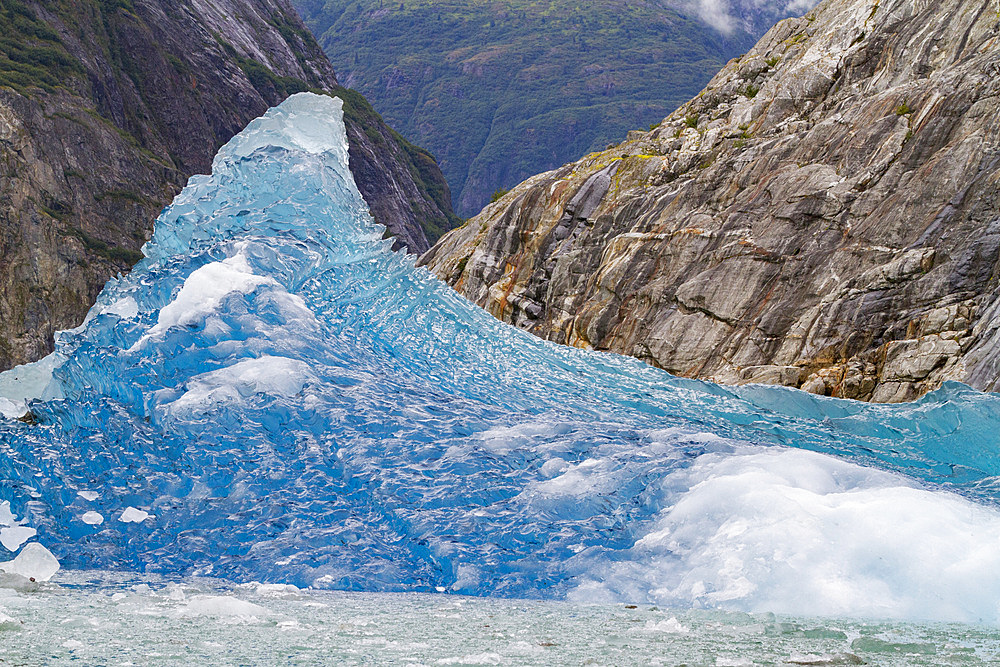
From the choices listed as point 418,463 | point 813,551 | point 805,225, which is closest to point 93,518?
point 418,463

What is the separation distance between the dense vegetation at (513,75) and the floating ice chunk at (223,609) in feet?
529

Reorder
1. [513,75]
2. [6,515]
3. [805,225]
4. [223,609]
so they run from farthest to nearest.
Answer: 1. [513,75]
2. [805,225]
3. [6,515]
4. [223,609]

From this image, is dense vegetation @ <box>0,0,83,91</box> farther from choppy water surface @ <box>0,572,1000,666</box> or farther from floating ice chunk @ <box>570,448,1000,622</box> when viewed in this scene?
floating ice chunk @ <box>570,448,1000,622</box>

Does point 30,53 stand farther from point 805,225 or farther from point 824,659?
point 824,659

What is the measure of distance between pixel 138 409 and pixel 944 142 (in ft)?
53.1

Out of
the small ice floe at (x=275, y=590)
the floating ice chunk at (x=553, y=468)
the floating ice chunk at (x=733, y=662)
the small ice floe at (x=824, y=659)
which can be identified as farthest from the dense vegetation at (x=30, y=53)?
the small ice floe at (x=824, y=659)

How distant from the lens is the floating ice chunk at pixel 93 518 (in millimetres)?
7180

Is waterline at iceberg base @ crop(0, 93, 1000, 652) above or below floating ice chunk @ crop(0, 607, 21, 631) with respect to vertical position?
above

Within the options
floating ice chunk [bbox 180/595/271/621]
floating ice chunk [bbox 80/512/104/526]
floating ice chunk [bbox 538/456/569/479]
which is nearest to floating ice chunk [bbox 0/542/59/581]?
floating ice chunk [bbox 80/512/104/526]

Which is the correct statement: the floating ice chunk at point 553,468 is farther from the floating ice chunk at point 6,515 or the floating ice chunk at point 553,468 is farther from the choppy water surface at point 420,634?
the floating ice chunk at point 6,515

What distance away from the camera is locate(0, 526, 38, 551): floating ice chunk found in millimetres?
6836

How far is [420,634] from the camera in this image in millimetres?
4844

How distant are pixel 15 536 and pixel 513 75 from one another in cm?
18590

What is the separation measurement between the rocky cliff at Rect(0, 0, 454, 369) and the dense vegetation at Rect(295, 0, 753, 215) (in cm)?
7237
